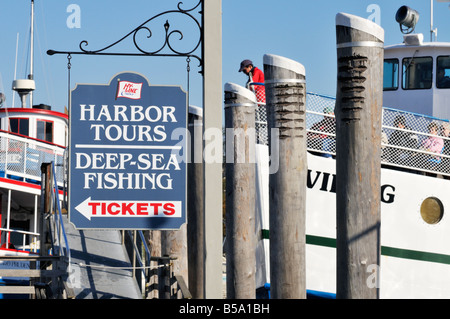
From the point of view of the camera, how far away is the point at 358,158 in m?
6.40

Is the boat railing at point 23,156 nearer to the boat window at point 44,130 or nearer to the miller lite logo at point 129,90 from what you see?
the boat window at point 44,130

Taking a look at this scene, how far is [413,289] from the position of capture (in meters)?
12.6

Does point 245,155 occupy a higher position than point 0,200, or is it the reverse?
point 245,155

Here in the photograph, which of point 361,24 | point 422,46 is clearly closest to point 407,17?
point 422,46

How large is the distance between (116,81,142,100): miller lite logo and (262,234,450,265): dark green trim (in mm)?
6001

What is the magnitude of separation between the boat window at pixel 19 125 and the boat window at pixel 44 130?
0.39m

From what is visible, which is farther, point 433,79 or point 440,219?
point 433,79

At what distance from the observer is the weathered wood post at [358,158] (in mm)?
6402

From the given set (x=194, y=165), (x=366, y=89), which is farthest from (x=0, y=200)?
(x=366, y=89)

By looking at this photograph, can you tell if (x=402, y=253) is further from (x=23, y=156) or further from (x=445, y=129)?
(x=23, y=156)

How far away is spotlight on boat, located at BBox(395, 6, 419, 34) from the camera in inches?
606
